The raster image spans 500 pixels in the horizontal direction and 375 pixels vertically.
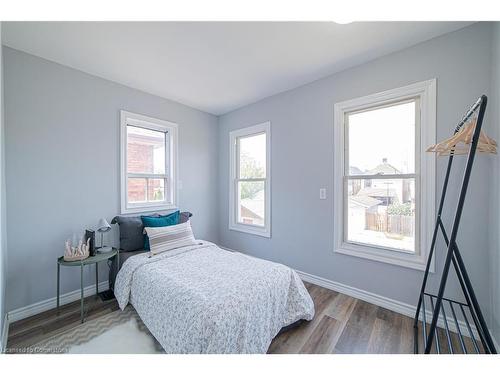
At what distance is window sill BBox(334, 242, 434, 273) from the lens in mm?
1960

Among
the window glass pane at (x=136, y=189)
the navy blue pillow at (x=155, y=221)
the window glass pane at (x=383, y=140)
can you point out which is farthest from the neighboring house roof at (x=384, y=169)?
the window glass pane at (x=136, y=189)

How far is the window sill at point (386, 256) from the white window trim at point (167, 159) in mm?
2444

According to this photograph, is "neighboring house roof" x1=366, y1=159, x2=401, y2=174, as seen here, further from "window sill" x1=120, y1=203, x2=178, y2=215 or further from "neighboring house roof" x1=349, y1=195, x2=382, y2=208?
"window sill" x1=120, y1=203, x2=178, y2=215

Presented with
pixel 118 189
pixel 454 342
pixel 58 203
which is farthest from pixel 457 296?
pixel 58 203

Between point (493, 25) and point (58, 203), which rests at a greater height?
point (493, 25)

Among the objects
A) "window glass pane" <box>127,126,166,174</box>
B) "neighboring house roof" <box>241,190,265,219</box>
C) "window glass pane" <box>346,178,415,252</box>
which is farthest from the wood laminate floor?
"window glass pane" <box>127,126,166,174</box>

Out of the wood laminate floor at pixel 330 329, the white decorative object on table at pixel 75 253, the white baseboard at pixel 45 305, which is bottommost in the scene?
the wood laminate floor at pixel 330 329

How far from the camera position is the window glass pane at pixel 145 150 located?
285 cm

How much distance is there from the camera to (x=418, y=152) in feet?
6.51

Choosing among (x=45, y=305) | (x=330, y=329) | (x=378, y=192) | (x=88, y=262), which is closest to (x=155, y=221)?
(x=88, y=262)

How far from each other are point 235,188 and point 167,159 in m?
1.19

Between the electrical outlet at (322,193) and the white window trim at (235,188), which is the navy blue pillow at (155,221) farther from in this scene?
the electrical outlet at (322,193)
